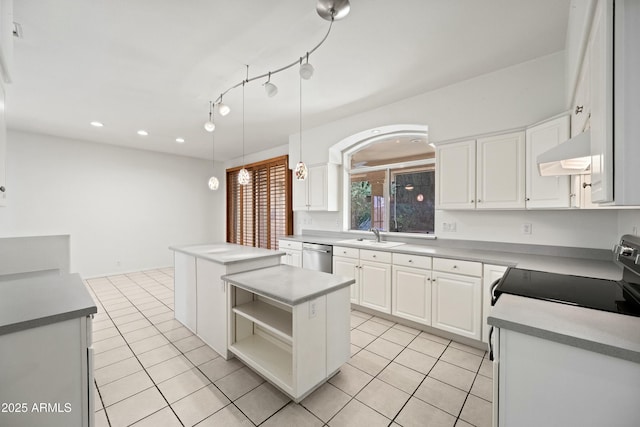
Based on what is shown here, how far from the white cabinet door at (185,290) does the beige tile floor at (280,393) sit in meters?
0.16

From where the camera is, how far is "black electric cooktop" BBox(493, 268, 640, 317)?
1.27m

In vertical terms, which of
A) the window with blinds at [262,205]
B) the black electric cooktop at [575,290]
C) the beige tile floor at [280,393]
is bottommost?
the beige tile floor at [280,393]

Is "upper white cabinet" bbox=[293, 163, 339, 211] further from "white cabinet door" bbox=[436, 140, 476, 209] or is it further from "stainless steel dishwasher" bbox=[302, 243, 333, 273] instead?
"white cabinet door" bbox=[436, 140, 476, 209]

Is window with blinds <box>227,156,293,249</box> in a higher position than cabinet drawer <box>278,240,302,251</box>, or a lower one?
higher

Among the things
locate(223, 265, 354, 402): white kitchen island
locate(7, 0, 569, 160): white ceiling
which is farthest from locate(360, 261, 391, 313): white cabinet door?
locate(7, 0, 569, 160): white ceiling

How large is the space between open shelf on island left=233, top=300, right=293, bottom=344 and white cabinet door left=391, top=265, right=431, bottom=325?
1415mm

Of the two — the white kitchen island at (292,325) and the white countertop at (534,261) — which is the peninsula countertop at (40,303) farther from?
the white countertop at (534,261)

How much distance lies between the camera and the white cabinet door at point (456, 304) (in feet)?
8.11

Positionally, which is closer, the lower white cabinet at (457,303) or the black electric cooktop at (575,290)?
the black electric cooktop at (575,290)

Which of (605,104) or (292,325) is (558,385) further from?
(292,325)

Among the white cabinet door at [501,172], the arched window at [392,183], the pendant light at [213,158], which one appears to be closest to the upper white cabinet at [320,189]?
the arched window at [392,183]

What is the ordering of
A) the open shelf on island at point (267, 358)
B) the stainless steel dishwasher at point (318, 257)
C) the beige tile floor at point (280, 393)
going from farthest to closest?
the stainless steel dishwasher at point (318, 257) < the open shelf on island at point (267, 358) < the beige tile floor at point (280, 393)

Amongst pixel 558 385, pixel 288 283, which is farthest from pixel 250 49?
pixel 558 385

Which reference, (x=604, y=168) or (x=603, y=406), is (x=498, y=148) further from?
(x=603, y=406)
